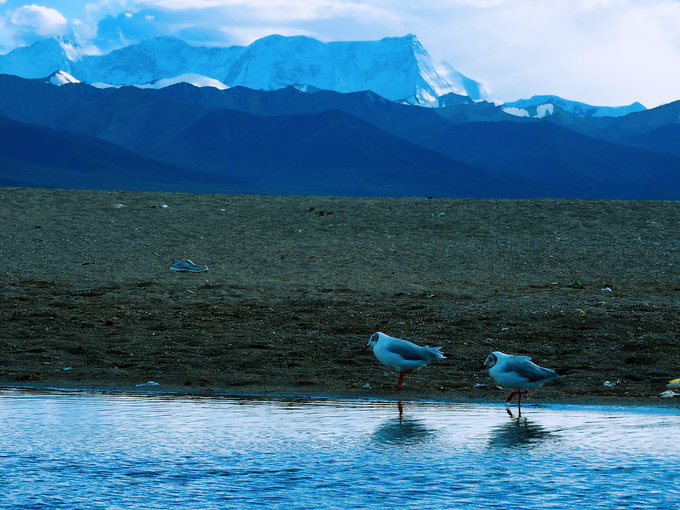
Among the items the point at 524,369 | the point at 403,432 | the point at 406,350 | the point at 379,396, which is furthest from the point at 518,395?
the point at 403,432

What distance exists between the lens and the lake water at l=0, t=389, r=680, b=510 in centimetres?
678

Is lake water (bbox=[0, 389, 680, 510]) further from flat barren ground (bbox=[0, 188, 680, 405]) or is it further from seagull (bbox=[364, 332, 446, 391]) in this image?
flat barren ground (bbox=[0, 188, 680, 405])

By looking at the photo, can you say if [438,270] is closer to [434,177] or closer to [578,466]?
[578,466]

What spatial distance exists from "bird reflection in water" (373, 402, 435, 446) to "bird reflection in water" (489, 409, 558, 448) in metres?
0.59

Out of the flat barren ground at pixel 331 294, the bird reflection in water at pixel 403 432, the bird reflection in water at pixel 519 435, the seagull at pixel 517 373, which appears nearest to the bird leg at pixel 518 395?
the seagull at pixel 517 373

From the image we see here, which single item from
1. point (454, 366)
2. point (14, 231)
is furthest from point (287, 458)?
point (14, 231)

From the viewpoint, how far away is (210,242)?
24672 millimetres

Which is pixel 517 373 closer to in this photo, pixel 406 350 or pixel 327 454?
pixel 406 350

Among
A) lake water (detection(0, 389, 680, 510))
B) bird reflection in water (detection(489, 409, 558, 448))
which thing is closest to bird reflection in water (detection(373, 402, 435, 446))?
lake water (detection(0, 389, 680, 510))

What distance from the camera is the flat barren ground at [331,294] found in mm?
12680

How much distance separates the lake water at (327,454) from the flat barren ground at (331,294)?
4.41ft

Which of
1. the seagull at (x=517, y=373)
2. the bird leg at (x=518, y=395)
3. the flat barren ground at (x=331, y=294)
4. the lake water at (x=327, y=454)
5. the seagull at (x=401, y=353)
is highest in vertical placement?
the flat barren ground at (x=331, y=294)

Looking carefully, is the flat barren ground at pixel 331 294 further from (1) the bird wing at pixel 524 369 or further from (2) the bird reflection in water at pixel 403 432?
(2) the bird reflection in water at pixel 403 432

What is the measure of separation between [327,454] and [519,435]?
6.43 feet
